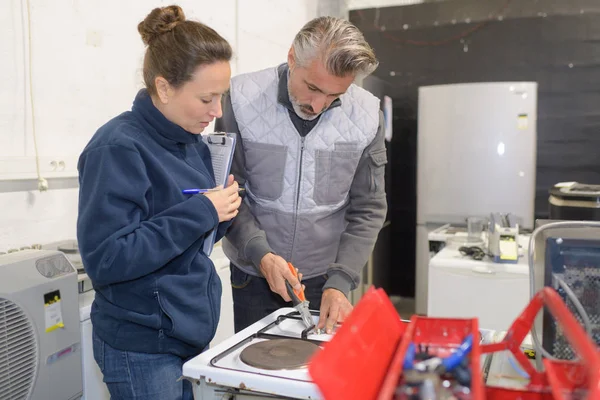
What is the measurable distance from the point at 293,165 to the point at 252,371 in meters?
0.67

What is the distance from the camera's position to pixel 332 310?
1154mm

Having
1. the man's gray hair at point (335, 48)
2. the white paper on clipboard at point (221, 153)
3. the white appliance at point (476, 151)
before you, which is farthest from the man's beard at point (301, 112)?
the white appliance at point (476, 151)

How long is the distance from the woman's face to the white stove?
18.4 inches

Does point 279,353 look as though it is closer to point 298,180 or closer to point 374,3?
point 298,180

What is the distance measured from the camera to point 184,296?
1104 mm

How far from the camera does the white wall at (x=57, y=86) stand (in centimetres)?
163

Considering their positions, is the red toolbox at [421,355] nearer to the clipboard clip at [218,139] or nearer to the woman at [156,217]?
the woman at [156,217]

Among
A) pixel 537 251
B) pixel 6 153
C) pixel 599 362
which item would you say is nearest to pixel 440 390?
pixel 599 362

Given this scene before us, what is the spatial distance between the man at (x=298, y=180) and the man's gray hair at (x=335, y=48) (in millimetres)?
51

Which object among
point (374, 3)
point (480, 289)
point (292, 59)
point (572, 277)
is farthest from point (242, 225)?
point (374, 3)

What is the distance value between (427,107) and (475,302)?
1508mm

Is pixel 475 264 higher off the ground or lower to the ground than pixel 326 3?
lower

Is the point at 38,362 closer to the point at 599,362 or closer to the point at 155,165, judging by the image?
the point at 155,165

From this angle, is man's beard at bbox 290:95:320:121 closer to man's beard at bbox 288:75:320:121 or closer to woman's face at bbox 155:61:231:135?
man's beard at bbox 288:75:320:121
